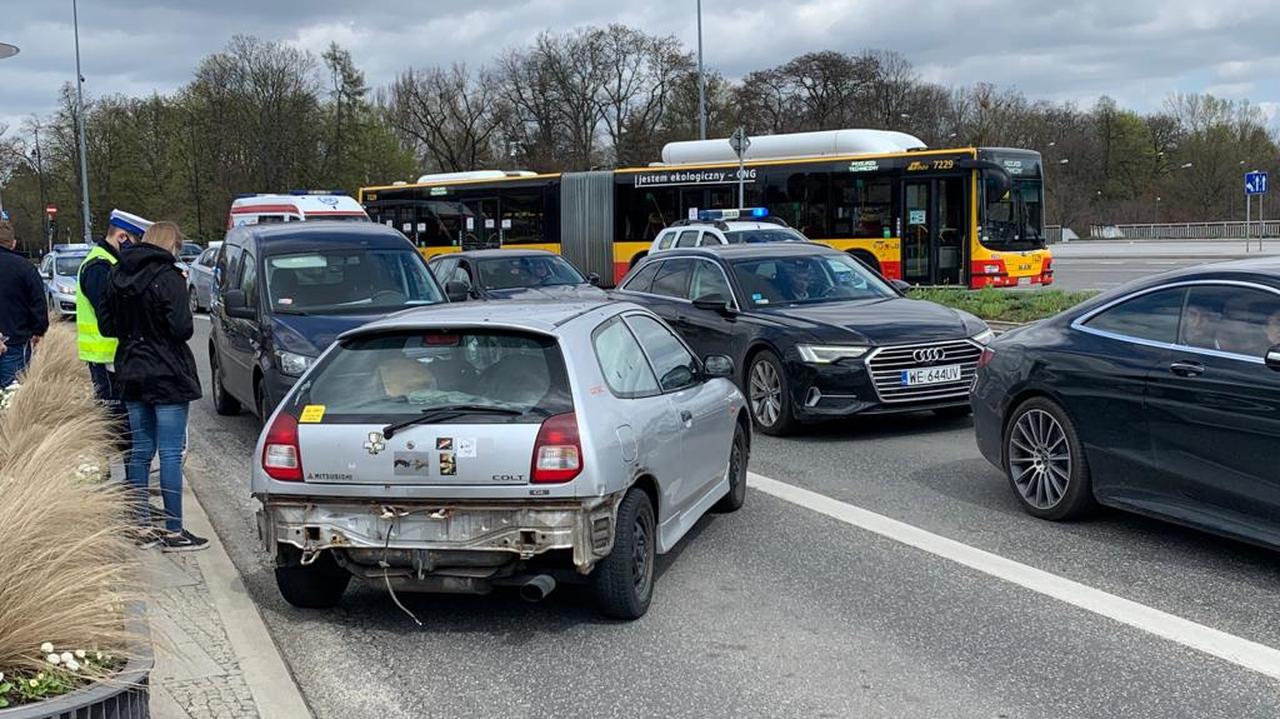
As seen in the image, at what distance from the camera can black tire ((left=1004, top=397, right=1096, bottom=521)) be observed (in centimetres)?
694

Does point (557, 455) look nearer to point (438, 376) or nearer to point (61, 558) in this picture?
point (438, 376)

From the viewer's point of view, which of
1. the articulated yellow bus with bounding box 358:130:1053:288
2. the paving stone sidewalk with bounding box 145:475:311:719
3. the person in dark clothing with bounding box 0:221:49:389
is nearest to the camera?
the paving stone sidewalk with bounding box 145:475:311:719

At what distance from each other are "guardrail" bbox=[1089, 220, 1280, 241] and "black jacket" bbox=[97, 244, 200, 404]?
188 feet

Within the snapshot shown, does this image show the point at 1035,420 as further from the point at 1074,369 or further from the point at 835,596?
the point at 835,596

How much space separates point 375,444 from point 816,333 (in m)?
5.46

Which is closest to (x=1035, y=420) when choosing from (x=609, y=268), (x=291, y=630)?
(x=291, y=630)

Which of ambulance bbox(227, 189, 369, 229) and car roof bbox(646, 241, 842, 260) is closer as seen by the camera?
car roof bbox(646, 241, 842, 260)

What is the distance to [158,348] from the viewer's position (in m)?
6.63

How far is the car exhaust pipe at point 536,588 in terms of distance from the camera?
5.12 m

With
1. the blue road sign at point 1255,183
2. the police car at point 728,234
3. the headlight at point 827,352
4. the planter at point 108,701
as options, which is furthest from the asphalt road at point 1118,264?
the planter at point 108,701

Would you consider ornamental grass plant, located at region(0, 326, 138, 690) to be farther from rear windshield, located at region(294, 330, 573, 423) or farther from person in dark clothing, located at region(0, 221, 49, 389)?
person in dark clothing, located at region(0, 221, 49, 389)

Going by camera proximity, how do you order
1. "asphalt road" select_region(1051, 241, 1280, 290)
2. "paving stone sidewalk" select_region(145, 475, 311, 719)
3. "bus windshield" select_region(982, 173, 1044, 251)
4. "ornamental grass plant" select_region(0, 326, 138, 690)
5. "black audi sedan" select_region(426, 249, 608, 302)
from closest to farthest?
"ornamental grass plant" select_region(0, 326, 138, 690) → "paving stone sidewalk" select_region(145, 475, 311, 719) → "black audi sedan" select_region(426, 249, 608, 302) → "bus windshield" select_region(982, 173, 1044, 251) → "asphalt road" select_region(1051, 241, 1280, 290)

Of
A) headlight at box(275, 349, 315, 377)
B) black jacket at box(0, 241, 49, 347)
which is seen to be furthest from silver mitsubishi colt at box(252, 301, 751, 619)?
black jacket at box(0, 241, 49, 347)

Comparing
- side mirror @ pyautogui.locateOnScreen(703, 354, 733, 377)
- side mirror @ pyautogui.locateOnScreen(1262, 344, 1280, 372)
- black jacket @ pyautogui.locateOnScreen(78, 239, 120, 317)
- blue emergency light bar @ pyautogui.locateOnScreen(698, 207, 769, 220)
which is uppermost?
blue emergency light bar @ pyautogui.locateOnScreen(698, 207, 769, 220)
